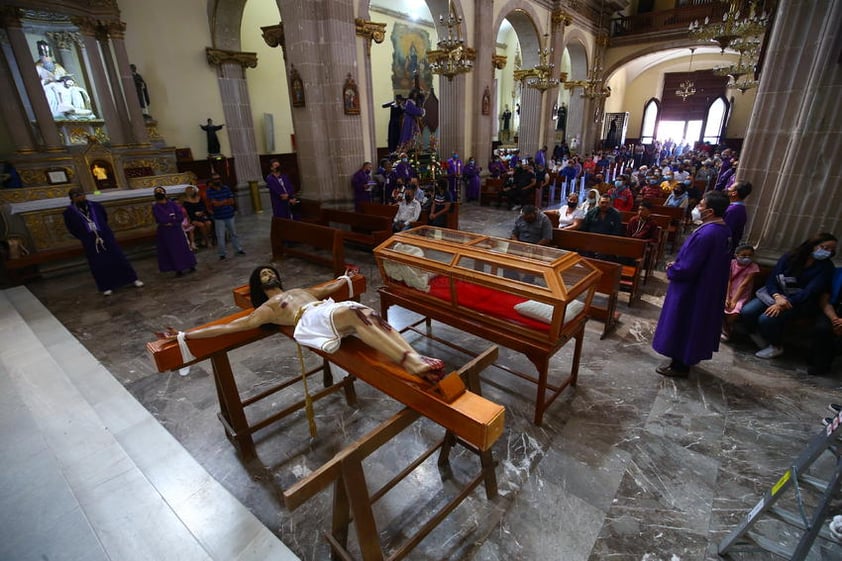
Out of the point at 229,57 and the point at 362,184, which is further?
the point at 229,57

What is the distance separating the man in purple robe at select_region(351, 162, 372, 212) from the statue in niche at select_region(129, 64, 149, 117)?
6.10 meters

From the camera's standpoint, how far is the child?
14.0 feet

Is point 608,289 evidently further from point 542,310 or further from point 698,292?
point 542,310

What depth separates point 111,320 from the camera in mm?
5273

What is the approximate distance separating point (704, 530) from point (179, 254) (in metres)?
7.70

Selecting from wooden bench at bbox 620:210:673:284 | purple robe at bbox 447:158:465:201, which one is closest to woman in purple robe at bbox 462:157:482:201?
purple robe at bbox 447:158:465:201

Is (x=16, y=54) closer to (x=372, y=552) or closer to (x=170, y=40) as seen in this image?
(x=170, y=40)

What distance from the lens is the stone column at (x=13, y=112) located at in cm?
777

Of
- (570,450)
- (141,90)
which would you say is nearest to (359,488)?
(570,450)

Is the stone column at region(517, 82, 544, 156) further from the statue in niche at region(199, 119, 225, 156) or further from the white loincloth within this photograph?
the white loincloth

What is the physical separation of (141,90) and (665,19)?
2158cm

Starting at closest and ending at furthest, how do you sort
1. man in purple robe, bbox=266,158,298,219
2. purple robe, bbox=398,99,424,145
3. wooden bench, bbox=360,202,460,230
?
1. wooden bench, bbox=360,202,460,230
2. man in purple robe, bbox=266,158,298,219
3. purple robe, bbox=398,99,424,145

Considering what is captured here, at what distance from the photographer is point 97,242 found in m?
5.98

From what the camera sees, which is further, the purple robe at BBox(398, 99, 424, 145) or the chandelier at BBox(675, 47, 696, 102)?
the chandelier at BBox(675, 47, 696, 102)
